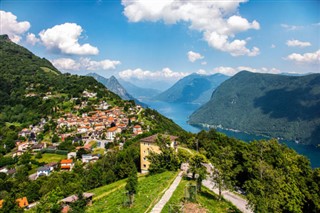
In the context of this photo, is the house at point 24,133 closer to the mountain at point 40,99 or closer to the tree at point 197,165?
the mountain at point 40,99

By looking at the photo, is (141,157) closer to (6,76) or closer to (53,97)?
(53,97)

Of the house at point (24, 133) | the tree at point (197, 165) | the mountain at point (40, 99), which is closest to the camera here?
the tree at point (197, 165)

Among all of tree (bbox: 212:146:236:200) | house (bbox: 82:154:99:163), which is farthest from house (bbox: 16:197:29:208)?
tree (bbox: 212:146:236:200)

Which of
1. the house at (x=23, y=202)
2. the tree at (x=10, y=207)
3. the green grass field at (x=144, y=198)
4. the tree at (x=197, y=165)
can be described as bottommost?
the house at (x=23, y=202)

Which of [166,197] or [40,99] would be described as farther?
[40,99]

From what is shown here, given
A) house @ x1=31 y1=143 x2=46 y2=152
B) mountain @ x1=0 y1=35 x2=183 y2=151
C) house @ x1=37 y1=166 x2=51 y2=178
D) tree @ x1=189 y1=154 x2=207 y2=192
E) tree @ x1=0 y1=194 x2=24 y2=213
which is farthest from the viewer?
mountain @ x1=0 y1=35 x2=183 y2=151

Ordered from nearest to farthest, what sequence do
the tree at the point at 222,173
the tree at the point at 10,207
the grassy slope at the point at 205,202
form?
the grassy slope at the point at 205,202 → the tree at the point at 222,173 → the tree at the point at 10,207

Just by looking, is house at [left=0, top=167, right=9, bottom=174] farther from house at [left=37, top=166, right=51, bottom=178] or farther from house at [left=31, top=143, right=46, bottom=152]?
house at [left=31, top=143, right=46, bottom=152]

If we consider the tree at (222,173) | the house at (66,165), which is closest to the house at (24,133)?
the house at (66,165)

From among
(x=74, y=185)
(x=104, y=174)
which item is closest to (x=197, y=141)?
(x=104, y=174)

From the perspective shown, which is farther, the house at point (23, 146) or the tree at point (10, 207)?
the house at point (23, 146)

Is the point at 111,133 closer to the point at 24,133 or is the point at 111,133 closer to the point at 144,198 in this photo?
the point at 24,133

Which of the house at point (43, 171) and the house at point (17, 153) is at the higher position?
the house at point (17, 153)

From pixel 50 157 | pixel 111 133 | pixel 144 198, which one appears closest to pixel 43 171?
pixel 50 157
